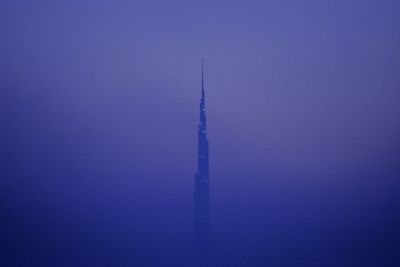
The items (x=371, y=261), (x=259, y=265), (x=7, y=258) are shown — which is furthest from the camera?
(x=259, y=265)

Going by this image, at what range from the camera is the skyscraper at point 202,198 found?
5391 millimetres

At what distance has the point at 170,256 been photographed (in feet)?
19.9

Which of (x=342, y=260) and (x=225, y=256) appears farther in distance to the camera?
(x=225, y=256)

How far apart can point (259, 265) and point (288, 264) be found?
18.9 inches

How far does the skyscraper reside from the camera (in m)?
5.39

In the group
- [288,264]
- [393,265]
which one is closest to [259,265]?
[288,264]

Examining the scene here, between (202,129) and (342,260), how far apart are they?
2.96m

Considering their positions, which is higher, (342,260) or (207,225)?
(207,225)

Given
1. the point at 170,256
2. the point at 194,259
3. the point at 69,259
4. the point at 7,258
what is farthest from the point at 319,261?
the point at 7,258

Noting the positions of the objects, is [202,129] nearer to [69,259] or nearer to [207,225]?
[207,225]

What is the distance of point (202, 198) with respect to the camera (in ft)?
18.9

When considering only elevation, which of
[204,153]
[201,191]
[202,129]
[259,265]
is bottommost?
[259,265]

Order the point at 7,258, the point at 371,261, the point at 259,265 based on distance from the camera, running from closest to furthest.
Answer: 1. the point at 7,258
2. the point at 371,261
3. the point at 259,265

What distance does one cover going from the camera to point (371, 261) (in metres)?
5.75
